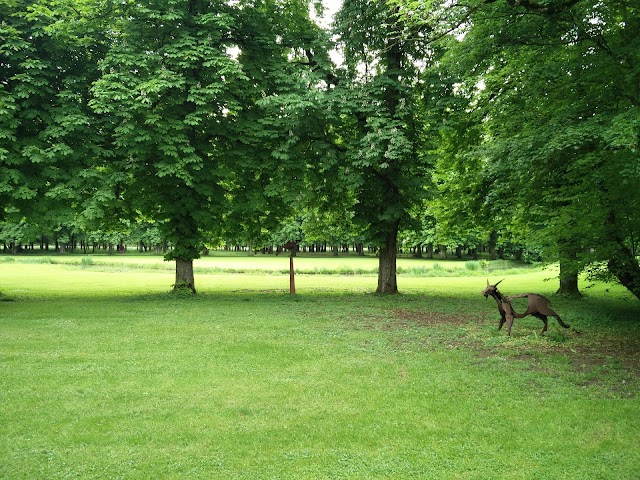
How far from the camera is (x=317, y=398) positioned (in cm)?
747

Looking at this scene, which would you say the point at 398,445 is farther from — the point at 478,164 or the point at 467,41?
the point at 478,164

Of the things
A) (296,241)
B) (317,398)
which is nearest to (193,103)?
(317,398)

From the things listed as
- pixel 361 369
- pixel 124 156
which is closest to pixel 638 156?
pixel 361 369

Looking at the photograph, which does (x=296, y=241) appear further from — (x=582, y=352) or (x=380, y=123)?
(x=582, y=352)

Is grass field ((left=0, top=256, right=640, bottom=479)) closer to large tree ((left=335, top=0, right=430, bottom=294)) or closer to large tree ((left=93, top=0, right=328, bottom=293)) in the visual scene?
large tree ((left=93, top=0, right=328, bottom=293))

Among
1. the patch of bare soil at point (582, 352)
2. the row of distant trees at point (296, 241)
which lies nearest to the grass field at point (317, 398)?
the patch of bare soil at point (582, 352)

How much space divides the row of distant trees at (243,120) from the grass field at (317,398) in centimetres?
458

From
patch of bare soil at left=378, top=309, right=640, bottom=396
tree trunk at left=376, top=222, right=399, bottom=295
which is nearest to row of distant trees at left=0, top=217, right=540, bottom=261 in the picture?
tree trunk at left=376, top=222, right=399, bottom=295

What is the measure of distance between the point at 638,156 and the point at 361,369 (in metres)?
5.68

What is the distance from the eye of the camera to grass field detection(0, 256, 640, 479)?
17.8ft

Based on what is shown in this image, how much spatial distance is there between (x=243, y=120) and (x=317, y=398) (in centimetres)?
1406

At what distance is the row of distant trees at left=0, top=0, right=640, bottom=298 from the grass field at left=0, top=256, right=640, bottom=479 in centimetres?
458

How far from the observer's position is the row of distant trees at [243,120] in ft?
55.3

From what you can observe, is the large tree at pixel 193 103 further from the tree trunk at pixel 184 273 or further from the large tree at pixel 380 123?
the large tree at pixel 380 123
